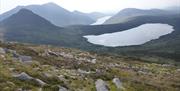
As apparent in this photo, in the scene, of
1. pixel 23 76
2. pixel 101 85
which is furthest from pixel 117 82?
pixel 23 76

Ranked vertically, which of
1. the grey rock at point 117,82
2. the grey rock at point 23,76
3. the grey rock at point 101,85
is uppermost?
the grey rock at point 23,76

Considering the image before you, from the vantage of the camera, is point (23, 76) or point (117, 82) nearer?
point (23, 76)

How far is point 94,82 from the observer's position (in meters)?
38.2

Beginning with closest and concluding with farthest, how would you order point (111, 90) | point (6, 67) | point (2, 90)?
point (2, 90) < point (6, 67) < point (111, 90)

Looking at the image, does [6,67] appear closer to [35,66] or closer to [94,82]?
[35,66]

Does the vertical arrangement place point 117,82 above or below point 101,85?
below

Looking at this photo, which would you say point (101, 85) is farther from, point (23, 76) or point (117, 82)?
point (23, 76)

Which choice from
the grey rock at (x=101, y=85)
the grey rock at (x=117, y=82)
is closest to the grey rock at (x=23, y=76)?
the grey rock at (x=101, y=85)

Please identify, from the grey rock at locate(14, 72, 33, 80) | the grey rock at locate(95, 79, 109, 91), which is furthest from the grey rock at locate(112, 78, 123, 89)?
the grey rock at locate(14, 72, 33, 80)

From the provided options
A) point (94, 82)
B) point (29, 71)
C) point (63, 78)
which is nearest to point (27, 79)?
point (29, 71)

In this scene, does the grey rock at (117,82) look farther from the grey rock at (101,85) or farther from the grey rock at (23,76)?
the grey rock at (23,76)

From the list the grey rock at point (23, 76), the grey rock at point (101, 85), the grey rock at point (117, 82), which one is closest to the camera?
the grey rock at point (23, 76)

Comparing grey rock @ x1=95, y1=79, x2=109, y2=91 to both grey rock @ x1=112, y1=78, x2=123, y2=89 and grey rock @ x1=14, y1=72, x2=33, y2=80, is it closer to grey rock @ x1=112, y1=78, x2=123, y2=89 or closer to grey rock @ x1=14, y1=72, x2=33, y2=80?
grey rock @ x1=112, y1=78, x2=123, y2=89

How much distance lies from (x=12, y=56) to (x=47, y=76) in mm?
10821
